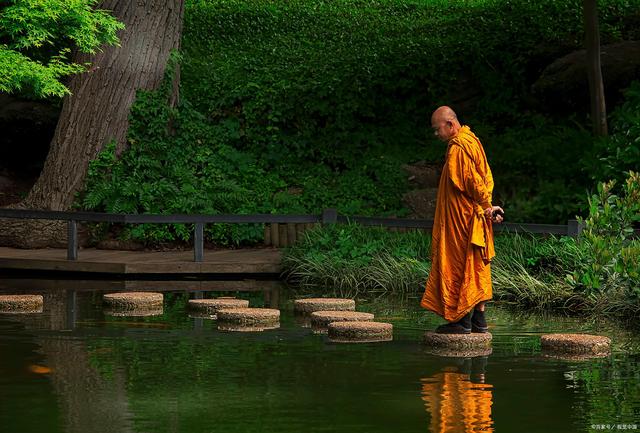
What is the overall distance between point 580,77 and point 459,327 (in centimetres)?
1261

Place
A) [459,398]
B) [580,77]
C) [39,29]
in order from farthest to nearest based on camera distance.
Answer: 1. [580,77]
2. [39,29]
3. [459,398]

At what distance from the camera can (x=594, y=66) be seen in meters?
20.8

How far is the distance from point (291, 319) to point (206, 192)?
863 cm

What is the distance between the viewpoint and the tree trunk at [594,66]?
2059 centimetres

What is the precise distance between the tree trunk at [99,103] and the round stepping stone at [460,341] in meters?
10.9

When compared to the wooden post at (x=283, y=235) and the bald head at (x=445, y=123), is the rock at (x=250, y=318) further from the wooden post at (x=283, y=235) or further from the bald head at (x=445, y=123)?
the wooden post at (x=283, y=235)

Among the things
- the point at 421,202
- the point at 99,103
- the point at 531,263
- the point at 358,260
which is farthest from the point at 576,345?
the point at 99,103

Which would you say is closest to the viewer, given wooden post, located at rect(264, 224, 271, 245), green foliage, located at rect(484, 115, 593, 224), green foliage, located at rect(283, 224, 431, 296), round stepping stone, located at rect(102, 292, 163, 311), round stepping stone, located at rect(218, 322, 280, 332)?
round stepping stone, located at rect(218, 322, 280, 332)

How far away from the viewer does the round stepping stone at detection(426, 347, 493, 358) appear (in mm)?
11148

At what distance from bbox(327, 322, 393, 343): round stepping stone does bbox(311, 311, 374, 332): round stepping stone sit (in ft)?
2.13

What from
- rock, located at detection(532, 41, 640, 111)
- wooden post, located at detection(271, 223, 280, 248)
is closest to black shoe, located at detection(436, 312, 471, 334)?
wooden post, located at detection(271, 223, 280, 248)

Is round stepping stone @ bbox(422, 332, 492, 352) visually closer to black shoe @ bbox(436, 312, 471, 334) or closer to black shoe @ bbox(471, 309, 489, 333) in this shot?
black shoe @ bbox(436, 312, 471, 334)

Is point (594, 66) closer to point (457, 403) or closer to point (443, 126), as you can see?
point (443, 126)

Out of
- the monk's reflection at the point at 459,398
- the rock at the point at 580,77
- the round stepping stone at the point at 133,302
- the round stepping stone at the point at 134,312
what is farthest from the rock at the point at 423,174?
the monk's reflection at the point at 459,398
